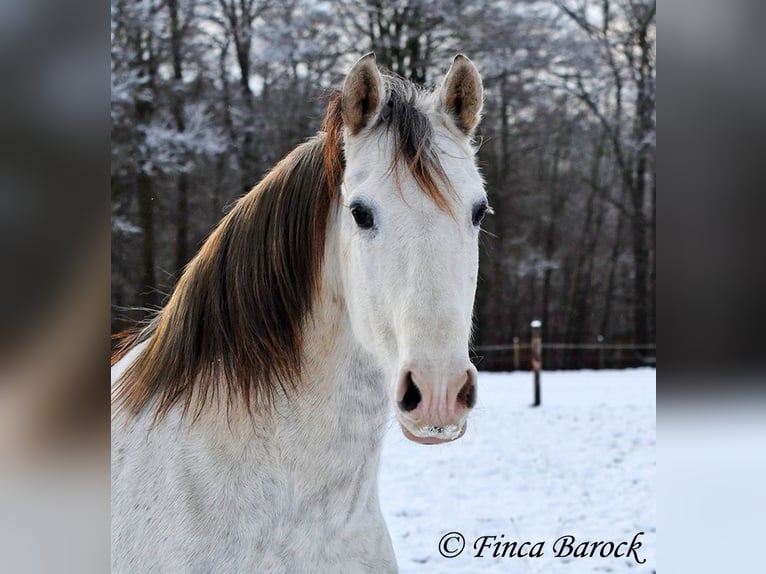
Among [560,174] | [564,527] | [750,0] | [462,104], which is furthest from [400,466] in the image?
[560,174]

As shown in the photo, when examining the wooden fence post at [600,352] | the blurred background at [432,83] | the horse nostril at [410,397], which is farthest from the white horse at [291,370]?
the wooden fence post at [600,352]

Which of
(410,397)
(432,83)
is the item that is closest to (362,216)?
(410,397)

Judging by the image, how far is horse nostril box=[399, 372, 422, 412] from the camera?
43.8 inches

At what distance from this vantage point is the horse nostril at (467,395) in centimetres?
110

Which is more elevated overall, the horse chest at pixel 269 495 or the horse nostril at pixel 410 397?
the horse nostril at pixel 410 397

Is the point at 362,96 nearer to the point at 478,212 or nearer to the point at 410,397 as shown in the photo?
the point at 478,212

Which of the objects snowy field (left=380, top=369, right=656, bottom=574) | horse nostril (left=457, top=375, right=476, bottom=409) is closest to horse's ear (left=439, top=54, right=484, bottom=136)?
horse nostril (left=457, top=375, right=476, bottom=409)

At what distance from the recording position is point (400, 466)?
147 inches

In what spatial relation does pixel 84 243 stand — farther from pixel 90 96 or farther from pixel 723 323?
pixel 723 323

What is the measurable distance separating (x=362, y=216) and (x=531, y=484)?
9.45ft

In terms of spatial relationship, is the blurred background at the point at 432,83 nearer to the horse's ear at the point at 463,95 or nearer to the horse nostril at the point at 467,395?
the horse's ear at the point at 463,95

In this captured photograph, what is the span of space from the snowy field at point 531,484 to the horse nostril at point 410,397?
1088mm

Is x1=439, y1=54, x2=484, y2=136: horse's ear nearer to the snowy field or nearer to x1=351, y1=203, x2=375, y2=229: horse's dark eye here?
x1=351, y1=203, x2=375, y2=229: horse's dark eye

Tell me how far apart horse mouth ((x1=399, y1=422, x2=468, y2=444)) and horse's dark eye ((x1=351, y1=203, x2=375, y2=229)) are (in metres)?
0.43
